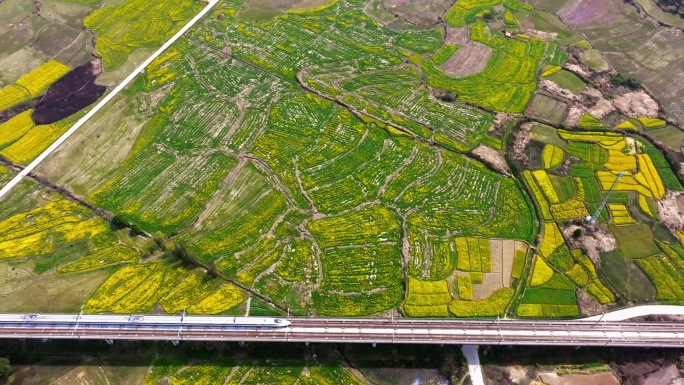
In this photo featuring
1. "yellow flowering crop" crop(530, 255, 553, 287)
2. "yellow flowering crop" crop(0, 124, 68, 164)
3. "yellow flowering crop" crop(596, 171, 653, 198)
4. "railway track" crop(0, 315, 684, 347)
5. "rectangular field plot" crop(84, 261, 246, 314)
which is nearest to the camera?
"railway track" crop(0, 315, 684, 347)

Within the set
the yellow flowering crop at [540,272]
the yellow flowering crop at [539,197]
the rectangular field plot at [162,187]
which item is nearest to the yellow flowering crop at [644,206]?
the yellow flowering crop at [539,197]

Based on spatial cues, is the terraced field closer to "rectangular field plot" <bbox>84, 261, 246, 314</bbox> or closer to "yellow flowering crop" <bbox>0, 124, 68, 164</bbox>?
"rectangular field plot" <bbox>84, 261, 246, 314</bbox>

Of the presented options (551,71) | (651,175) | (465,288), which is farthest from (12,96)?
(651,175)

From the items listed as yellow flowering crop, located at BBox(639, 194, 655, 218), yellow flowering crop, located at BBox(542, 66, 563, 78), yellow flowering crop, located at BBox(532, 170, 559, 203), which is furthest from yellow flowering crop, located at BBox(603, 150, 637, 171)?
yellow flowering crop, located at BBox(542, 66, 563, 78)

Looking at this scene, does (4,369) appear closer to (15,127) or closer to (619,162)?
(15,127)

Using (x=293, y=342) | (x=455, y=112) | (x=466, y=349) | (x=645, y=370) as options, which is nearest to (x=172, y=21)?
(x=455, y=112)

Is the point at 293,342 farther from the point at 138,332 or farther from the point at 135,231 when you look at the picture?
the point at 135,231
